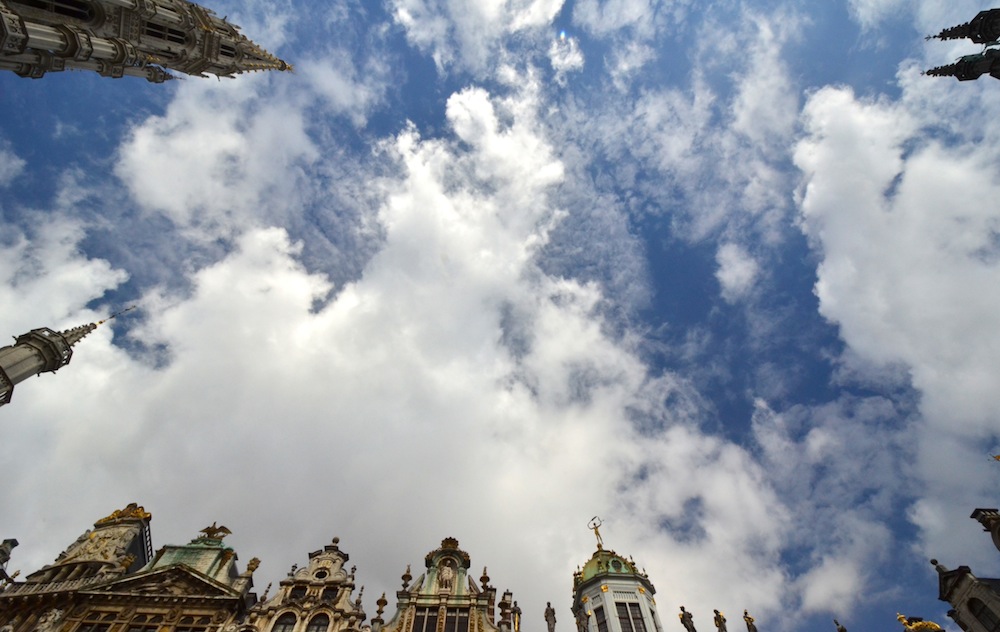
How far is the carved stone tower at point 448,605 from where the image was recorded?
30.2m

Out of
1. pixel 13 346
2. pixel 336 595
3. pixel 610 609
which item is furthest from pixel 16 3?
pixel 610 609

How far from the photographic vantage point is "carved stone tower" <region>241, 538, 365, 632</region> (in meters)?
29.5

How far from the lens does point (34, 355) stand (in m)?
42.2

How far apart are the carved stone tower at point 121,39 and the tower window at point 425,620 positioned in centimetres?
4059

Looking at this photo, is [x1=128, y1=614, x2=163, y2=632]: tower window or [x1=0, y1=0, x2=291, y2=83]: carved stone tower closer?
[x1=128, y1=614, x2=163, y2=632]: tower window

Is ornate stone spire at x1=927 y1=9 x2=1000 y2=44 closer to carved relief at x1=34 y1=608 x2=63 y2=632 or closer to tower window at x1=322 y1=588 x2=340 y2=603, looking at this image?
tower window at x1=322 y1=588 x2=340 y2=603

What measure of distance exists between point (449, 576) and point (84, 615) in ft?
66.0

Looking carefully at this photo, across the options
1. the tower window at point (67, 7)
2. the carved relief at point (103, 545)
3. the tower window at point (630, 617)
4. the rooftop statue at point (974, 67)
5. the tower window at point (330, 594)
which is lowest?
the tower window at point (630, 617)

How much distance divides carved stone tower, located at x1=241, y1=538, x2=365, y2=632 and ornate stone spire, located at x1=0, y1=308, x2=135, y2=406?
24340mm

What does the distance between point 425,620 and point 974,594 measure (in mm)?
31060

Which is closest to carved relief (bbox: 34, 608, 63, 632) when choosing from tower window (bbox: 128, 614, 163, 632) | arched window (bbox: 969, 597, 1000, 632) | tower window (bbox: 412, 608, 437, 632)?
tower window (bbox: 128, 614, 163, 632)

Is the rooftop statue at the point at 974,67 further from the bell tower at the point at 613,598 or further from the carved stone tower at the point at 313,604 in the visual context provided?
the carved stone tower at the point at 313,604

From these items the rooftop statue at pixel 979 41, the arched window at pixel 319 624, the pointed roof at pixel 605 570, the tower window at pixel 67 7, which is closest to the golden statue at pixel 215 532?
the arched window at pixel 319 624

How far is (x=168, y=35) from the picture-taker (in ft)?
162
